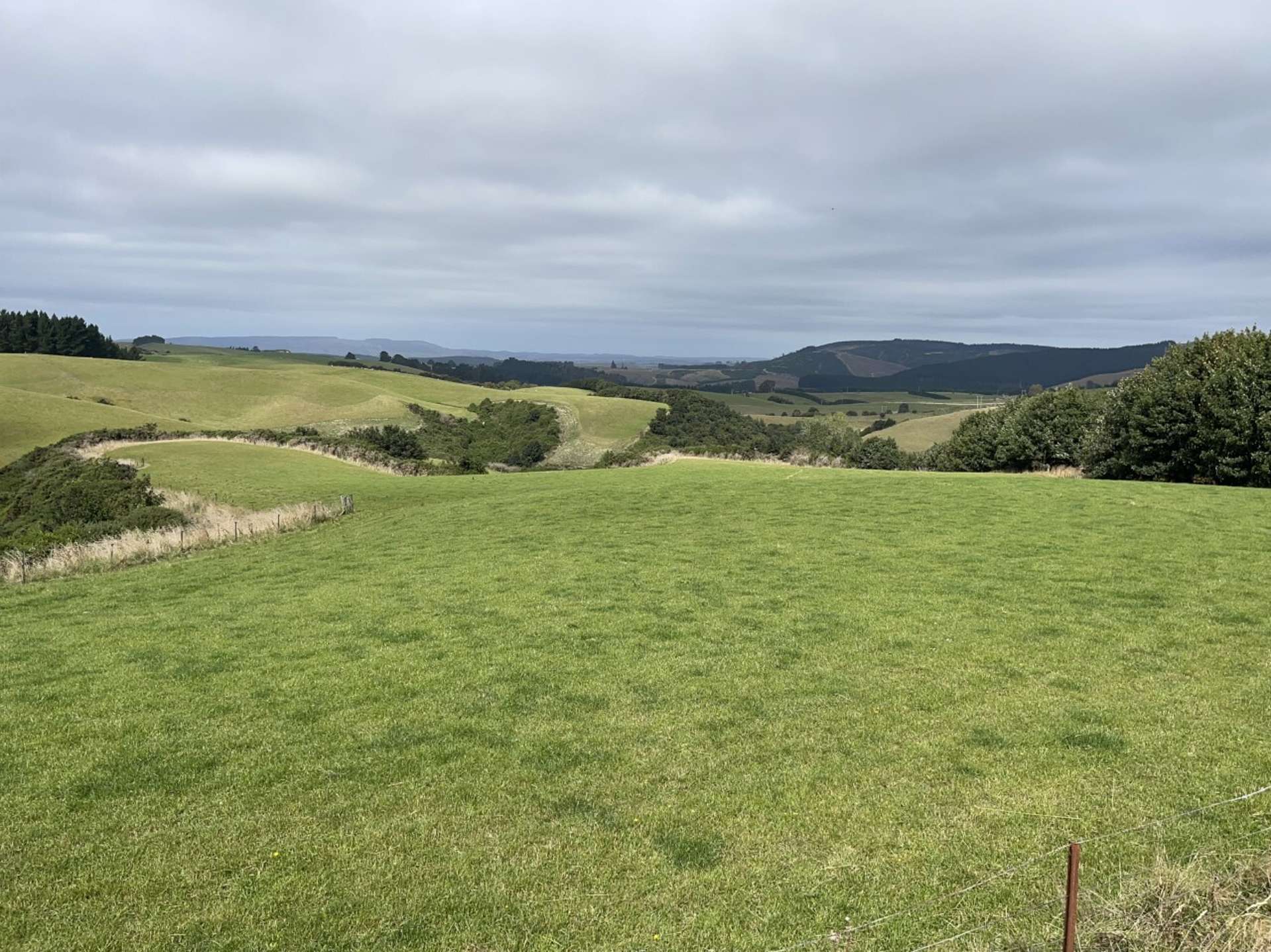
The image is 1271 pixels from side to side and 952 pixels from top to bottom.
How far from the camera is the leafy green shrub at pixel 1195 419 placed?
32.0m

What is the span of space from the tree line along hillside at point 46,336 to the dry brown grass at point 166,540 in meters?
139

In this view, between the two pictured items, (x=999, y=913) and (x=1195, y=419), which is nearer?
(x=999, y=913)

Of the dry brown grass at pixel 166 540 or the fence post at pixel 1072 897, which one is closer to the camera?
the fence post at pixel 1072 897

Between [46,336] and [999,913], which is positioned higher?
[46,336]

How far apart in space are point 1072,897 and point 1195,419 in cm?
3843

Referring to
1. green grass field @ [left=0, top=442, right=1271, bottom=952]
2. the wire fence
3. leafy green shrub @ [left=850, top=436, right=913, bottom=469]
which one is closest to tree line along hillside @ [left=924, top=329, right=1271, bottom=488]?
green grass field @ [left=0, top=442, right=1271, bottom=952]

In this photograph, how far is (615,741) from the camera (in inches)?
345

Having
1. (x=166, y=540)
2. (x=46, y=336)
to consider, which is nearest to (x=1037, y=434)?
(x=166, y=540)

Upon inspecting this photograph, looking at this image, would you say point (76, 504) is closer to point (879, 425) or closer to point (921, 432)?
point (921, 432)

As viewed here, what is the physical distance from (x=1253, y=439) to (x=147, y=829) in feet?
130

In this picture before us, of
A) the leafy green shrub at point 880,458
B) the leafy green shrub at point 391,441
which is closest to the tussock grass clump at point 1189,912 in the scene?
the leafy green shrub at point 880,458

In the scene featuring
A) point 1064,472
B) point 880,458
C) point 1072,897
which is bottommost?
point 880,458

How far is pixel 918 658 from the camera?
11.2 metres

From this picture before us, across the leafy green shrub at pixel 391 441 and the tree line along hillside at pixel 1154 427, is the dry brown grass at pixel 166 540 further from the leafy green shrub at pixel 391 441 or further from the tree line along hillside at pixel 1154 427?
the leafy green shrub at pixel 391 441
